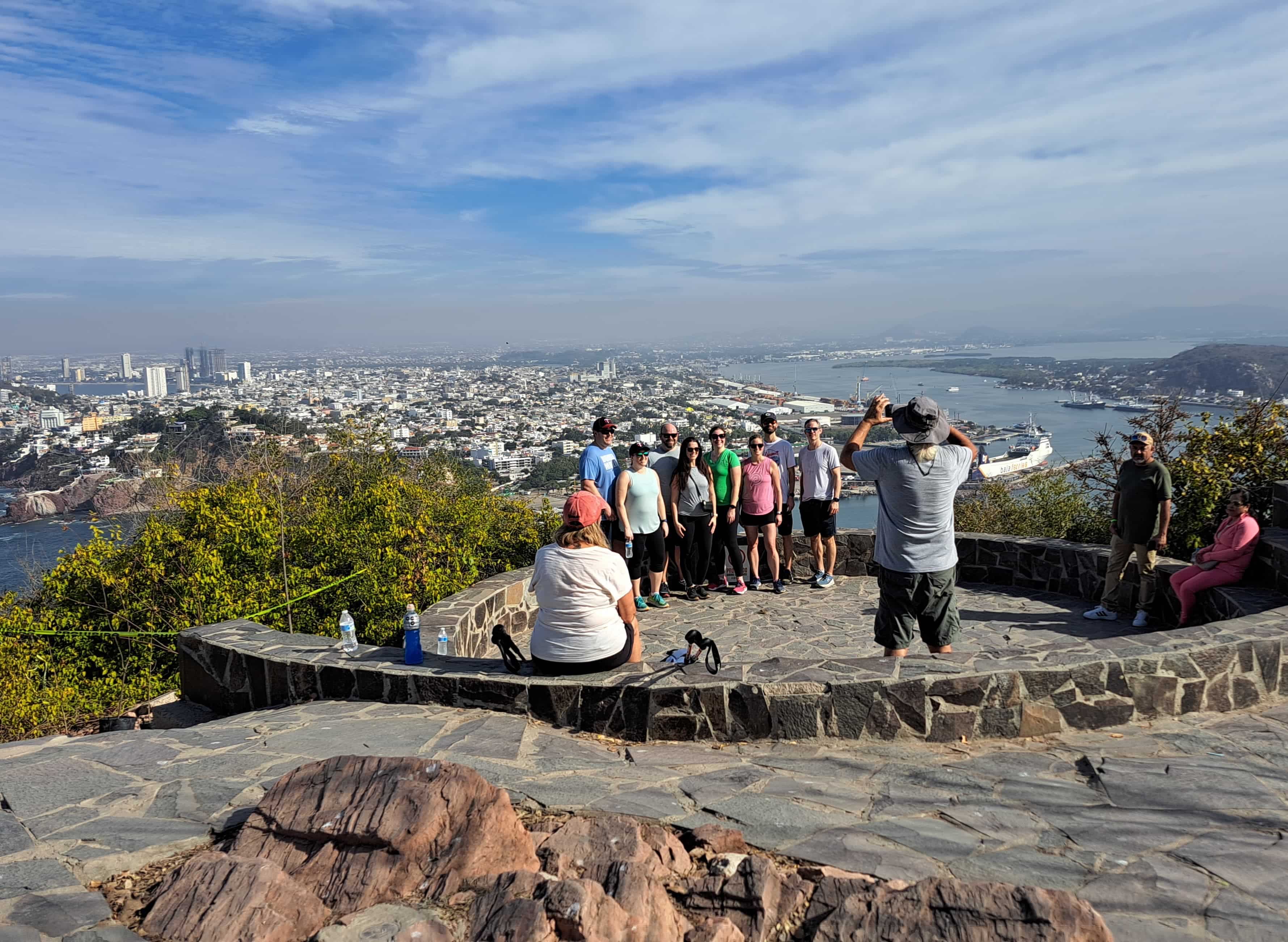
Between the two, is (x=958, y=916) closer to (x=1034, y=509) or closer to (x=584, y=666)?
(x=584, y=666)

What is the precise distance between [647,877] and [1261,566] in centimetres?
636

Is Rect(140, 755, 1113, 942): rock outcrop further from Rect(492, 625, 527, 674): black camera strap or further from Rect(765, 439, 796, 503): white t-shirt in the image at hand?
Rect(765, 439, 796, 503): white t-shirt

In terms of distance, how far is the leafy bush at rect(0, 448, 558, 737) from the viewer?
7.41 m

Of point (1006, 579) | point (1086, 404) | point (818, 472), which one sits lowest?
point (1006, 579)

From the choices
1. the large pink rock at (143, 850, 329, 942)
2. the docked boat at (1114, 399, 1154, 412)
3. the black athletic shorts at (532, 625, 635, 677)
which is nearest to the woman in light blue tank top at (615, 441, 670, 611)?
the black athletic shorts at (532, 625, 635, 677)

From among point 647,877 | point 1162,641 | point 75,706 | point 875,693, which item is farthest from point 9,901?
point 1162,641

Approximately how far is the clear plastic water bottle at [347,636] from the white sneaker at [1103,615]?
6.21 metres

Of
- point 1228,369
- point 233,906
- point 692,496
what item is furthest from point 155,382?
point 233,906

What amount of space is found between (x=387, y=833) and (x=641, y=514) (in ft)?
16.1

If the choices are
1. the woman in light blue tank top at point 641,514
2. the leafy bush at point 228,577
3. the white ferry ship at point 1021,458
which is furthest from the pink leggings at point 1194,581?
the white ferry ship at point 1021,458

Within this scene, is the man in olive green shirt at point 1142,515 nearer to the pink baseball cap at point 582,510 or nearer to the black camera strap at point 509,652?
the pink baseball cap at point 582,510

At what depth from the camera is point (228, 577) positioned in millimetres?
8023

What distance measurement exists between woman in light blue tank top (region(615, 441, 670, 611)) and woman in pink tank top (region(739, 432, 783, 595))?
960 millimetres

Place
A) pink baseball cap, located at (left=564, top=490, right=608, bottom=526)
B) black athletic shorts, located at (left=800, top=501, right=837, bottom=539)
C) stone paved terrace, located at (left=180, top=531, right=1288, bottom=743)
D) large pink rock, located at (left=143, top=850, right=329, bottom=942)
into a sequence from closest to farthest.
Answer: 1. large pink rock, located at (left=143, top=850, right=329, bottom=942)
2. stone paved terrace, located at (left=180, top=531, right=1288, bottom=743)
3. pink baseball cap, located at (left=564, top=490, right=608, bottom=526)
4. black athletic shorts, located at (left=800, top=501, right=837, bottom=539)
